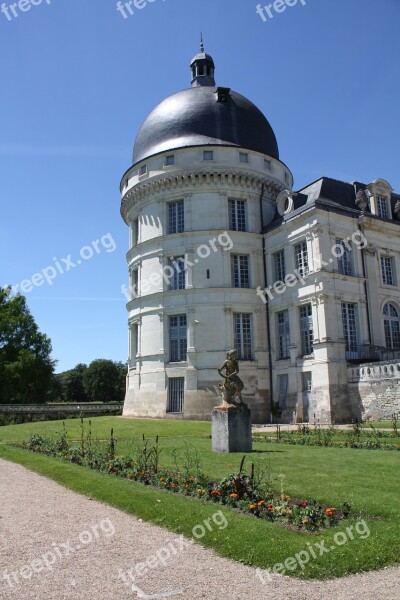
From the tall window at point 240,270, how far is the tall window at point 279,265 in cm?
178

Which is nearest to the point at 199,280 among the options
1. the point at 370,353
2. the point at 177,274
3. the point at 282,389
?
the point at 177,274

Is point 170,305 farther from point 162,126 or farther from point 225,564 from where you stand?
point 225,564

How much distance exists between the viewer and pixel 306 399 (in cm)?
2759

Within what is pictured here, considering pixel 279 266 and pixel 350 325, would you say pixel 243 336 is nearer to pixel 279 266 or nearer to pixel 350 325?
pixel 279 266

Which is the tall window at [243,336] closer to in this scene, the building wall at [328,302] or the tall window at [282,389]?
the building wall at [328,302]

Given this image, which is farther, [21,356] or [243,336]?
[21,356]

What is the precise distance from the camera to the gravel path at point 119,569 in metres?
4.59

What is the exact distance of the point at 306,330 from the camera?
28.4 metres

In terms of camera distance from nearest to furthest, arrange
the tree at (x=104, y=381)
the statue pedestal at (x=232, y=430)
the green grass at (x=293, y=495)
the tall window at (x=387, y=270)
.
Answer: the green grass at (x=293, y=495) < the statue pedestal at (x=232, y=430) < the tall window at (x=387, y=270) < the tree at (x=104, y=381)

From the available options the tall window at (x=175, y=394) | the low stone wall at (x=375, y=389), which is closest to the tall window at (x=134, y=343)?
the tall window at (x=175, y=394)

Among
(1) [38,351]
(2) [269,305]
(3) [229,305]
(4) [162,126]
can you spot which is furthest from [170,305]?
(1) [38,351]

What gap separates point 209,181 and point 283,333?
1057 cm

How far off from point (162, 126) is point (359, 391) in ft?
70.2

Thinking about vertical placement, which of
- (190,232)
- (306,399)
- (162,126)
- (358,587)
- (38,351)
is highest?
(162,126)
